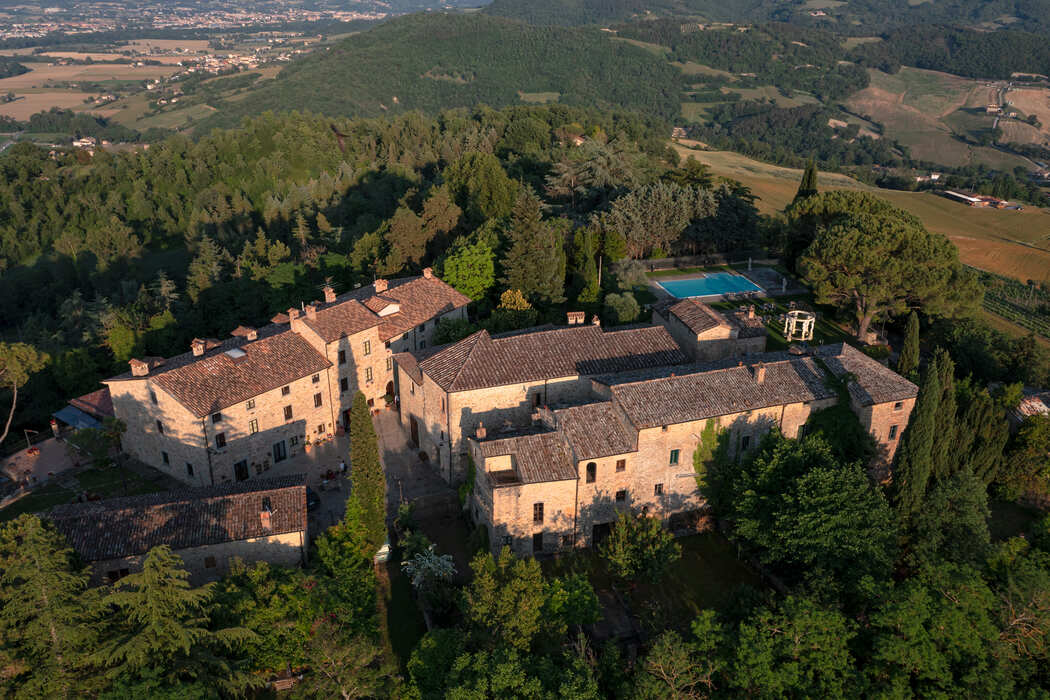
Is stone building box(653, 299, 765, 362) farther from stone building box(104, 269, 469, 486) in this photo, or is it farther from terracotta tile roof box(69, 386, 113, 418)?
terracotta tile roof box(69, 386, 113, 418)

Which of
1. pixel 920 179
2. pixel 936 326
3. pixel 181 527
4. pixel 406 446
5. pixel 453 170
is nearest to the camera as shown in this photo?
pixel 181 527

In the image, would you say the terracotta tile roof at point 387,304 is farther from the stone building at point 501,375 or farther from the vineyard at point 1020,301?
the vineyard at point 1020,301

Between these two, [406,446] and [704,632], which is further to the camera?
[406,446]

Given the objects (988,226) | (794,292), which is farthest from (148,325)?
(988,226)

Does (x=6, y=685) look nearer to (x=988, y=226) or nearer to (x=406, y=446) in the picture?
(x=406, y=446)

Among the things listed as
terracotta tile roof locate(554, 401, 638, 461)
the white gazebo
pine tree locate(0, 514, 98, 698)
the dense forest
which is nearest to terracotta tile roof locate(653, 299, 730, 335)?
the dense forest

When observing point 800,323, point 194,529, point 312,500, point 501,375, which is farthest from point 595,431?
point 800,323
